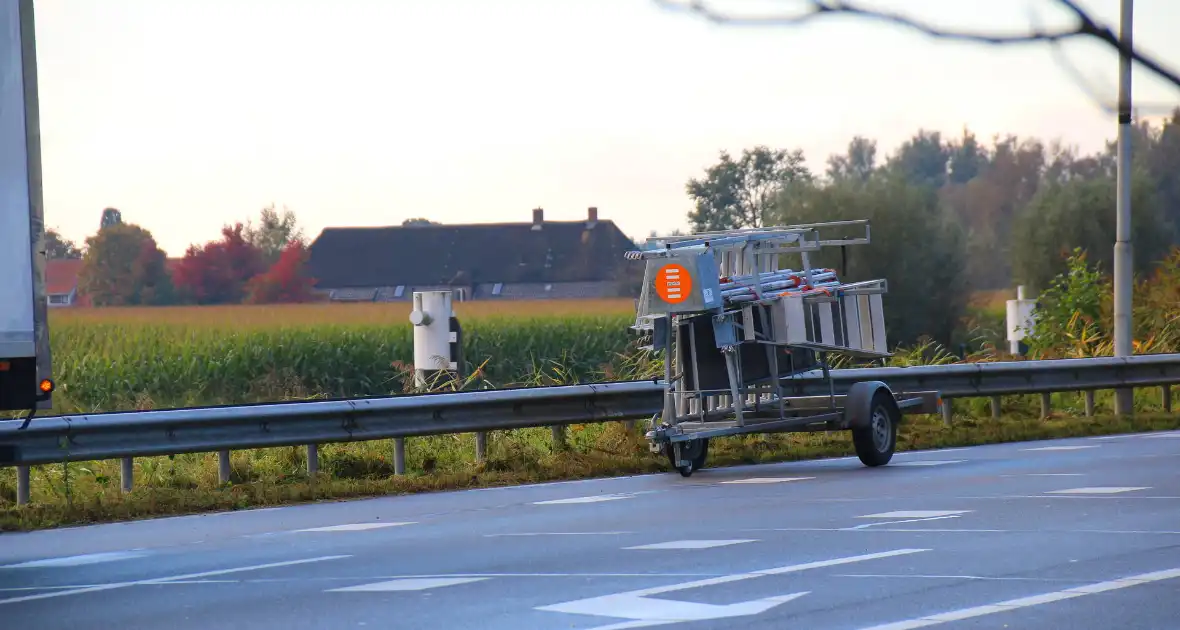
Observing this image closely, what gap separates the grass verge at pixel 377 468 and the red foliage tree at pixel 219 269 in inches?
1829

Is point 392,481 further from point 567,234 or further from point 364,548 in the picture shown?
point 567,234

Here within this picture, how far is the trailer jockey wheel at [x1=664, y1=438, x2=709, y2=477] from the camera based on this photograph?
49.5ft

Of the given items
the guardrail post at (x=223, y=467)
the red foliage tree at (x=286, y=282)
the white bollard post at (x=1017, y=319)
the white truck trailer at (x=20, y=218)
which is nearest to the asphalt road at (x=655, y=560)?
the white truck trailer at (x=20, y=218)

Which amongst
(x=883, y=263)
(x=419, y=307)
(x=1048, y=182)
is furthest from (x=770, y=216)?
(x=419, y=307)

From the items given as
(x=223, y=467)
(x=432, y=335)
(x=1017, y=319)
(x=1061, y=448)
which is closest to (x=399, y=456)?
(x=223, y=467)

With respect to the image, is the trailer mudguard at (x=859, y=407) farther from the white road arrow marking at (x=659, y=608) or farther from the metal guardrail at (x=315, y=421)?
the white road arrow marking at (x=659, y=608)

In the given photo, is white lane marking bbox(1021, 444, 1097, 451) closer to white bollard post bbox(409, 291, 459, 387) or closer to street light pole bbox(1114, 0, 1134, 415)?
street light pole bbox(1114, 0, 1134, 415)

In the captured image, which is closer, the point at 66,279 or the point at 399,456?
the point at 399,456

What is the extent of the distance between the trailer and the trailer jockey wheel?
1 centimetres

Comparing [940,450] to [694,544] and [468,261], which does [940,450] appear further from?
[468,261]

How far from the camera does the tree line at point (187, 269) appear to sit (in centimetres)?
Answer: 5812

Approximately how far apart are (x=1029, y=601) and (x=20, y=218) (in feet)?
19.6

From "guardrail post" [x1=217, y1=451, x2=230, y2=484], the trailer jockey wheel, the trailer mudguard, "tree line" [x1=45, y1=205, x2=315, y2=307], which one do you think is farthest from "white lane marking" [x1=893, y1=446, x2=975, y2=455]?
"tree line" [x1=45, y1=205, x2=315, y2=307]

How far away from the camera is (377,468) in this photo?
15.9 meters
